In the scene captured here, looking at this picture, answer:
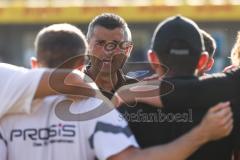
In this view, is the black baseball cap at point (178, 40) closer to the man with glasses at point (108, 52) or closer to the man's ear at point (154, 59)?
the man's ear at point (154, 59)

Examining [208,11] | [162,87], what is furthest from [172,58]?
[208,11]

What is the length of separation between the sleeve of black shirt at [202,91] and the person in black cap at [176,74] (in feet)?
0.07

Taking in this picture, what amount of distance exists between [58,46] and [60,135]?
14.3 inches

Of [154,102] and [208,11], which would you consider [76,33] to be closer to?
[154,102]

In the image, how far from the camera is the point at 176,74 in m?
2.80

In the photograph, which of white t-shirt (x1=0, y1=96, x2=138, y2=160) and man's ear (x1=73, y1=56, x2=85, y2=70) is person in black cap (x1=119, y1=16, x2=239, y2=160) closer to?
white t-shirt (x1=0, y1=96, x2=138, y2=160)

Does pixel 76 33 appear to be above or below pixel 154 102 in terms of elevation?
above

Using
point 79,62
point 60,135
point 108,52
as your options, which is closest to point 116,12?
point 108,52

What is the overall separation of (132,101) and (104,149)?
273 millimetres

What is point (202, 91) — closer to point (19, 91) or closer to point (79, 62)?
point (79, 62)

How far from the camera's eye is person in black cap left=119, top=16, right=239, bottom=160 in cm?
278

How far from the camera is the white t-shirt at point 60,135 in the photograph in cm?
276

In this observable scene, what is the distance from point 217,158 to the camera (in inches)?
111

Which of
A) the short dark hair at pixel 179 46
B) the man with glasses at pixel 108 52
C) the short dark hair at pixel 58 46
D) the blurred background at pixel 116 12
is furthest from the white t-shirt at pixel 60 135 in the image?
the blurred background at pixel 116 12
